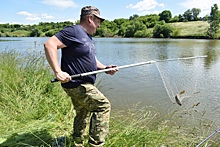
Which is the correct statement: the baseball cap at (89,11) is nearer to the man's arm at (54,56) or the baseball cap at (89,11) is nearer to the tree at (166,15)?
the man's arm at (54,56)

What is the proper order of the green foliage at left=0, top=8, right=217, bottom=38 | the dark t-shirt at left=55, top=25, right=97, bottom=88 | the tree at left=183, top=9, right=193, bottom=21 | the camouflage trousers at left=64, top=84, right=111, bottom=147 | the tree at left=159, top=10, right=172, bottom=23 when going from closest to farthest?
the dark t-shirt at left=55, top=25, right=97, bottom=88, the camouflage trousers at left=64, top=84, right=111, bottom=147, the green foliage at left=0, top=8, right=217, bottom=38, the tree at left=183, top=9, right=193, bottom=21, the tree at left=159, top=10, right=172, bottom=23

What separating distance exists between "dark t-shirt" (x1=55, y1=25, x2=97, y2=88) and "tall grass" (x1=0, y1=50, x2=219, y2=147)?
2.59 feet

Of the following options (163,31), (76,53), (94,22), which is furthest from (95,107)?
(163,31)

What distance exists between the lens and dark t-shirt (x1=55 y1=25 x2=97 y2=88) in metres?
2.54

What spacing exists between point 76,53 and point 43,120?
5.61 ft

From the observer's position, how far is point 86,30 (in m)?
2.76

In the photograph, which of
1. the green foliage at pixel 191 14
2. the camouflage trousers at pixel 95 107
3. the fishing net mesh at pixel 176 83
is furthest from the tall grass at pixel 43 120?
the green foliage at pixel 191 14

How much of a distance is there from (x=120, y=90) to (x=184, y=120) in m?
3.56

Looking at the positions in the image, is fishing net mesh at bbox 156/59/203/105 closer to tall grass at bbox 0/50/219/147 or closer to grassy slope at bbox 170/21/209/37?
tall grass at bbox 0/50/219/147

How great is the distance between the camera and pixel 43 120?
378 cm

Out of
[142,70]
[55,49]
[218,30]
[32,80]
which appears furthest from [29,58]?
[218,30]

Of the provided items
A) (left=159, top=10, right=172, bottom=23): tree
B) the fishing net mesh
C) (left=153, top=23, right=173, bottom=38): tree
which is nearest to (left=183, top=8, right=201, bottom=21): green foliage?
(left=159, top=10, right=172, bottom=23): tree

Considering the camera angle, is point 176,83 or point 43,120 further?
point 176,83

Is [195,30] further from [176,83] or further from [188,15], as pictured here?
[176,83]
